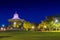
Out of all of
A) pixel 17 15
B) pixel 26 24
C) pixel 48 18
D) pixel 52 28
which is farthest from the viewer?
pixel 17 15

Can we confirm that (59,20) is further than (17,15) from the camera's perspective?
No

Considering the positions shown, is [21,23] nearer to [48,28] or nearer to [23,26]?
[23,26]

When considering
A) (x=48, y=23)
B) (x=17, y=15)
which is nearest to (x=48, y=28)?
(x=48, y=23)

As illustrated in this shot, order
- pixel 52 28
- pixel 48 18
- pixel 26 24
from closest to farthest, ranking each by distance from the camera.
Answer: pixel 52 28, pixel 48 18, pixel 26 24

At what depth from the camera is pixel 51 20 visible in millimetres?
89312

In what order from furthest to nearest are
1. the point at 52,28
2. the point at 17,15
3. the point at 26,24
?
the point at 17,15
the point at 26,24
the point at 52,28

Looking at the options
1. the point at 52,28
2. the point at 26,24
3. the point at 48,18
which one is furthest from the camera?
the point at 26,24

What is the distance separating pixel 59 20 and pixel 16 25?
21432mm

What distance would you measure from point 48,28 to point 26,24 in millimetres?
16633

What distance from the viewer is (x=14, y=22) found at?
101688mm

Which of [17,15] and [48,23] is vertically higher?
[17,15]

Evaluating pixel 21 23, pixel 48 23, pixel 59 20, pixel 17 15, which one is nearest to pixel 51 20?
pixel 48 23

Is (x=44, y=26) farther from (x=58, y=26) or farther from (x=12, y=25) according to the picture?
(x=12, y=25)

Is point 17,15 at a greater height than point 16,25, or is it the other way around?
point 17,15
